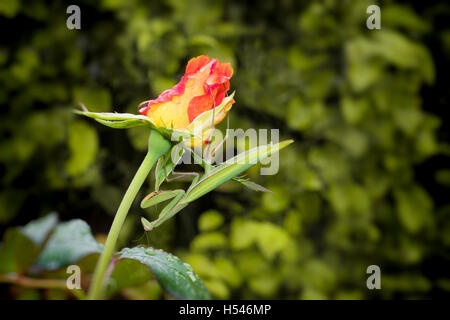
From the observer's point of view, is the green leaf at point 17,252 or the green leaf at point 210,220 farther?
the green leaf at point 210,220

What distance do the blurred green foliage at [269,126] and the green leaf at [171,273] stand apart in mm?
415

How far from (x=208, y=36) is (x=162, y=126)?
0.51m

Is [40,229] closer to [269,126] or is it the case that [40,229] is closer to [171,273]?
[171,273]

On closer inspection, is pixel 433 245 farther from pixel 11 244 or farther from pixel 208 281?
pixel 11 244

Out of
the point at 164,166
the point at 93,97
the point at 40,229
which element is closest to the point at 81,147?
the point at 93,97

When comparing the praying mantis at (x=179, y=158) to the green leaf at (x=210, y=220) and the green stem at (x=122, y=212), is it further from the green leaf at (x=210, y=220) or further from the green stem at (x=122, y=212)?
the green leaf at (x=210, y=220)

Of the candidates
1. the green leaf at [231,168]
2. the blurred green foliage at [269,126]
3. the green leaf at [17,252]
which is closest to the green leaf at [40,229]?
the green leaf at [17,252]

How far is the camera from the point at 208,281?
0.61 m

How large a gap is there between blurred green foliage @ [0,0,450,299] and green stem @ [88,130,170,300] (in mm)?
429

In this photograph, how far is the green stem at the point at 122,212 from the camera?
0.53ft

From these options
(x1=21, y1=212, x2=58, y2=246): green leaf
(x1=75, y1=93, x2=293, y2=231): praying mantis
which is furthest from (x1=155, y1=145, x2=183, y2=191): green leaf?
(x1=21, y1=212, x2=58, y2=246): green leaf

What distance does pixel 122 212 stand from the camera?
6.5 inches

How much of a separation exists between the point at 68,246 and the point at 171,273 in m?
0.08
